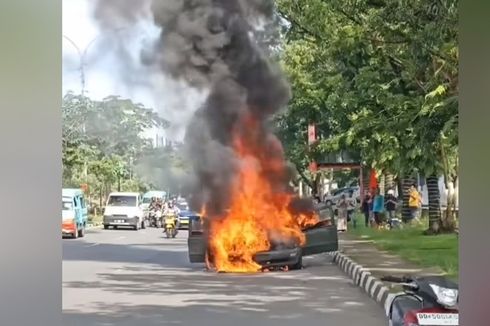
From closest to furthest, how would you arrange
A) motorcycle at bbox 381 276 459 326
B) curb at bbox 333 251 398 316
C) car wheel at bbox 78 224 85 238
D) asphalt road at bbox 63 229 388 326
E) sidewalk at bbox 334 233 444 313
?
motorcycle at bbox 381 276 459 326 < asphalt road at bbox 63 229 388 326 < curb at bbox 333 251 398 316 < sidewalk at bbox 334 233 444 313 < car wheel at bbox 78 224 85 238

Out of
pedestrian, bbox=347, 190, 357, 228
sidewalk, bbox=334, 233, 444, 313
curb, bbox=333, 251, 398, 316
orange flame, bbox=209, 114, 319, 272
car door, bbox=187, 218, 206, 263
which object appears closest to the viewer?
curb, bbox=333, 251, 398, 316

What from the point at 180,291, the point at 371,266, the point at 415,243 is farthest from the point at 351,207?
the point at 180,291

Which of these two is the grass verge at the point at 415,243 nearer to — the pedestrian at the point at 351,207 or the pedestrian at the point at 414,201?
the pedestrian at the point at 351,207

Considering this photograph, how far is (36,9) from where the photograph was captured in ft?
5.57

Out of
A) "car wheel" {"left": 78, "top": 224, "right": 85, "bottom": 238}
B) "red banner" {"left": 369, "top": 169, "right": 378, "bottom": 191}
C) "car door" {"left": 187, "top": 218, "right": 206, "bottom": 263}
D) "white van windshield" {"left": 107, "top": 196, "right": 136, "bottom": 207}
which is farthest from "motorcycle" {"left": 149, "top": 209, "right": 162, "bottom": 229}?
"red banner" {"left": 369, "top": 169, "right": 378, "bottom": 191}

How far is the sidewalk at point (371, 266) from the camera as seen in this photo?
16.0 feet

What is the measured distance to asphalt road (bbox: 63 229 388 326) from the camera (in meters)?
4.41

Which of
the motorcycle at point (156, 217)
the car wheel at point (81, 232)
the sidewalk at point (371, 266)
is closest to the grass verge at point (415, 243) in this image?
the sidewalk at point (371, 266)

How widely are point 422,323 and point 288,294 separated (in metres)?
2.30

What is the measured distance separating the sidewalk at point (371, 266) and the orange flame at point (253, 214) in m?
0.53

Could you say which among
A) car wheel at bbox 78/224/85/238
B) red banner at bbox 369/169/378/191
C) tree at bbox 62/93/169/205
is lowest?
car wheel at bbox 78/224/85/238

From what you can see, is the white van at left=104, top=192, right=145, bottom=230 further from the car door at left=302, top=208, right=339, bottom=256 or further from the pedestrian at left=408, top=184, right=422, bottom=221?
the pedestrian at left=408, top=184, right=422, bottom=221

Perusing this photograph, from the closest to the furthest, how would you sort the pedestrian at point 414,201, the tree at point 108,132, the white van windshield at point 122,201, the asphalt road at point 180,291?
the asphalt road at point 180,291 < the tree at point 108,132 < the white van windshield at point 122,201 < the pedestrian at point 414,201

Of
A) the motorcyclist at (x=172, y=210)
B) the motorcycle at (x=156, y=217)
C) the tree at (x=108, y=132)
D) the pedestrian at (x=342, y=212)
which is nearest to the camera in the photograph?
the tree at (x=108, y=132)
